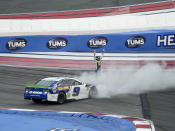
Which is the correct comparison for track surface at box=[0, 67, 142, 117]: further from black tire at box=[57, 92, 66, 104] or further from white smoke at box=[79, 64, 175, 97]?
white smoke at box=[79, 64, 175, 97]

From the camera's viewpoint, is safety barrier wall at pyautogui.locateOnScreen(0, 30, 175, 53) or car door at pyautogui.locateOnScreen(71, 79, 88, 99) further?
safety barrier wall at pyautogui.locateOnScreen(0, 30, 175, 53)

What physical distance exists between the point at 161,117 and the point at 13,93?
7248 mm

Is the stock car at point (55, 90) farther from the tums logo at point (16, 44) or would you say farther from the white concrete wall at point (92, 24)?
the tums logo at point (16, 44)

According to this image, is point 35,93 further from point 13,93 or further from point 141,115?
point 141,115

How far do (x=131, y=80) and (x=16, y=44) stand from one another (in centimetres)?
774

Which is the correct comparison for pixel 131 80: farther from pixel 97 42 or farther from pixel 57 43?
pixel 57 43

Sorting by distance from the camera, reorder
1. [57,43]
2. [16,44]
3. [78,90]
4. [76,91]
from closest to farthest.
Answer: [76,91], [78,90], [57,43], [16,44]

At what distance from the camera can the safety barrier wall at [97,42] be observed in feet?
59.9

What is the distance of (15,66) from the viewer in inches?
782

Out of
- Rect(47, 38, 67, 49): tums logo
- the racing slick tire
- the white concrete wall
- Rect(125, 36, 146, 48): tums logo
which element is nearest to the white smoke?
the racing slick tire

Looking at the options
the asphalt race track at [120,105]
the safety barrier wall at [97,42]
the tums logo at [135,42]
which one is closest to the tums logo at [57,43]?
the safety barrier wall at [97,42]

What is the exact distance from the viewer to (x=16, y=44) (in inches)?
803

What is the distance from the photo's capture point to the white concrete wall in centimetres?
A: 2017

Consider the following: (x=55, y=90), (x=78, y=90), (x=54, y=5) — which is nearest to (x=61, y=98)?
(x=55, y=90)
